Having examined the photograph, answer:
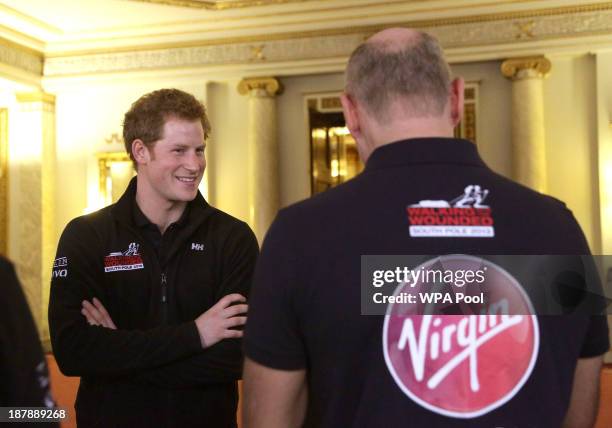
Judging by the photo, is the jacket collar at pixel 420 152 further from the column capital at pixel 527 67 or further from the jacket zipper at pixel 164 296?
the column capital at pixel 527 67

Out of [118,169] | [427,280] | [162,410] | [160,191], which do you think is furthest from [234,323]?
[118,169]

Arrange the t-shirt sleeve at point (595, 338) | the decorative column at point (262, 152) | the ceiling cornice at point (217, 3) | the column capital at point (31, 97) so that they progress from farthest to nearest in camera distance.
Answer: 1. the column capital at point (31, 97)
2. the decorative column at point (262, 152)
3. the ceiling cornice at point (217, 3)
4. the t-shirt sleeve at point (595, 338)

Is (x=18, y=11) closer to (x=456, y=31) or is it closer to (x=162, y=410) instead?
(x=456, y=31)

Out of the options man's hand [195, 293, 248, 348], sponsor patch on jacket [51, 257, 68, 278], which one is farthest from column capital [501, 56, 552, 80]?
sponsor patch on jacket [51, 257, 68, 278]

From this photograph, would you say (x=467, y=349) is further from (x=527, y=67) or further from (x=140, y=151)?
(x=527, y=67)

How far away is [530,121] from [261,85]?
3.40 meters

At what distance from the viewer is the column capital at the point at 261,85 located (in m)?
Result: 9.10

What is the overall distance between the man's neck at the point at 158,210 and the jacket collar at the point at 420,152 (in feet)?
3.86

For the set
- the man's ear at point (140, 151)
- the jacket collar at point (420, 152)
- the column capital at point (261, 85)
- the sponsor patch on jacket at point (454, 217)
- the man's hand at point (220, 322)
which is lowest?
the man's hand at point (220, 322)

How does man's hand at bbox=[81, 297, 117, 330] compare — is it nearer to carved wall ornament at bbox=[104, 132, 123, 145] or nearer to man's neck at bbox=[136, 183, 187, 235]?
man's neck at bbox=[136, 183, 187, 235]

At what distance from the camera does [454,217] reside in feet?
3.61

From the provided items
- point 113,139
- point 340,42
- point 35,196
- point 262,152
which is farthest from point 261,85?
point 35,196

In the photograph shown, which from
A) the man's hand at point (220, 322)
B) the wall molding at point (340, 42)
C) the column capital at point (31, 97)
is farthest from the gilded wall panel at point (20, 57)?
the man's hand at point (220, 322)

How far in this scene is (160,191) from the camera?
2174 mm
